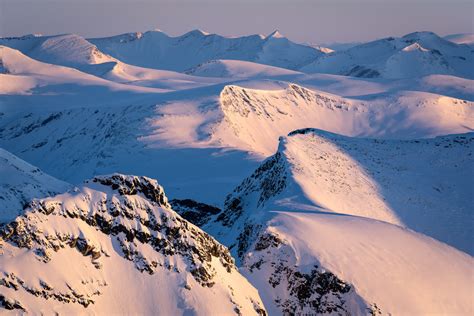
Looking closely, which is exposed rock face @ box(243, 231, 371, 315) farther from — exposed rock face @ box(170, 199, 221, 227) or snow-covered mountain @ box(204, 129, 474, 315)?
exposed rock face @ box(170, 199, 221, 227)

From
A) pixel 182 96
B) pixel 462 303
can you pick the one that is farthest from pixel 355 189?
pixel 182 96

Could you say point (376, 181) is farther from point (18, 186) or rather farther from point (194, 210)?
point (18, 186)

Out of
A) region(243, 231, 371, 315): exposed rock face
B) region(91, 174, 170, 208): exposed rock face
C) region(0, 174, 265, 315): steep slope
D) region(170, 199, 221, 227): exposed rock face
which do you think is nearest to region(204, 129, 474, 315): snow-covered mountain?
region(243, 231, 371, 315): exposed rock face

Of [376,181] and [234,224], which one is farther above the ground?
[376,181]

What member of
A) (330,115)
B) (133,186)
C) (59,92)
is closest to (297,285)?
(133,186)

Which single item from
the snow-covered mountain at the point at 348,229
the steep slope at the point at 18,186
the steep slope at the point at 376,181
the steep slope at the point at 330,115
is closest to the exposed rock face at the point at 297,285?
the snow-covered mountain at the point at 348,229

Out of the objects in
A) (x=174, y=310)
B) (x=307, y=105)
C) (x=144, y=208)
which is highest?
(x=144, y=208)

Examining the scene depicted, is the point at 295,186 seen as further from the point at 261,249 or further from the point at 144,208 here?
the point at 144,208
